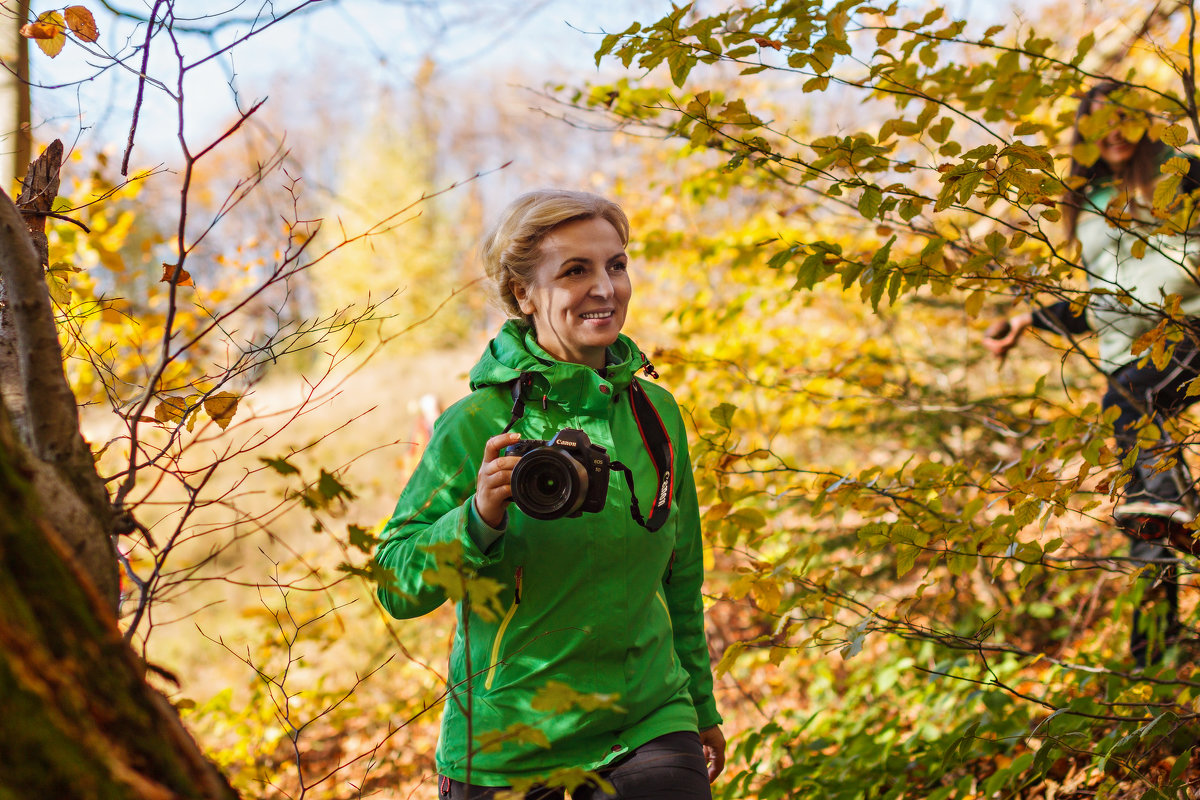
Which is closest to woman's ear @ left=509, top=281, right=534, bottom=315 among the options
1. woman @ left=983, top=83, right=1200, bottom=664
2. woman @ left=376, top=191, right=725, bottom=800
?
woman @ left=376, top=191, right=725, bottom=800

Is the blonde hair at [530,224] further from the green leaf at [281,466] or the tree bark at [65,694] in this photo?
the tree bark at [65,694]

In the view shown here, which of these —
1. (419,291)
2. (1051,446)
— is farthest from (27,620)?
(419,291)

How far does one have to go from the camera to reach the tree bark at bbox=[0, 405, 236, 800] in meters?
0.68

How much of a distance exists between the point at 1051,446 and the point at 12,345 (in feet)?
7.61

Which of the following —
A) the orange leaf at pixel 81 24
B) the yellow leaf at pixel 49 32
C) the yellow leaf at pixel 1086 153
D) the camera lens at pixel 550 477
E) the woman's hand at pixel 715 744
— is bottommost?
the woman's hand at pixel 715 744

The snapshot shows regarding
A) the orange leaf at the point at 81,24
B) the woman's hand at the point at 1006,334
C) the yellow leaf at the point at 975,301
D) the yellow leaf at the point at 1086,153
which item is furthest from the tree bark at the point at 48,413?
the woman's hand at the point at 1006,334

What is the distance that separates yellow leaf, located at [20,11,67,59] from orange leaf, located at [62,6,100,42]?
0.03 meters

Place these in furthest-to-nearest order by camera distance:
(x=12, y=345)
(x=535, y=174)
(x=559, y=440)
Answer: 1. (x=535, y=174)
2. (x=559, y=440)
3. (x=12, y=345)

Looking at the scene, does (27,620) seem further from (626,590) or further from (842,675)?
(842,675)

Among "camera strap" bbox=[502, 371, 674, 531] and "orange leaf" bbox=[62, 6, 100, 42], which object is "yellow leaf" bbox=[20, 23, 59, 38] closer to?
"orange leaf" bbox=[62, 6, 100, 42]

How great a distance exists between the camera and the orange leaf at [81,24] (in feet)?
5.36

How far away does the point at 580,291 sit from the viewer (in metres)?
2.05

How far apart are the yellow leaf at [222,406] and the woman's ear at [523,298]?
77 centimetres

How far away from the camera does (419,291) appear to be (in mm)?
20391
